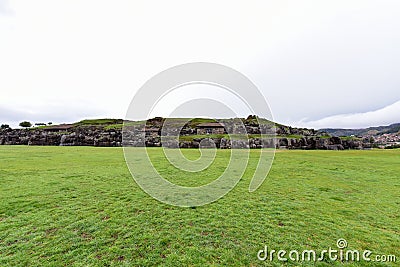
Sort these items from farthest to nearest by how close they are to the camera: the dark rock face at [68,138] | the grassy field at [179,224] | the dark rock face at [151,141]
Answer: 1. the dark rock face at [68,138]
2. the dark rock face at [151,141]
3. the grassy field at [179,224]

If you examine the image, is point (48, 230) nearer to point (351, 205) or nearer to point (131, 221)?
point (131, 221)

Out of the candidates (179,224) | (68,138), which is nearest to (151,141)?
(68,138)

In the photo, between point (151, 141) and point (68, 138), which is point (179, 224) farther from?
point (68, 138)

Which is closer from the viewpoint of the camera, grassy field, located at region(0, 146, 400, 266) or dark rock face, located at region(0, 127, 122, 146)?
grassy field, located at region(0, 146, 400, 266)

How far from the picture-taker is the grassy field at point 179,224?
591 centimetres

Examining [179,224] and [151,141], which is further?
[151,141]

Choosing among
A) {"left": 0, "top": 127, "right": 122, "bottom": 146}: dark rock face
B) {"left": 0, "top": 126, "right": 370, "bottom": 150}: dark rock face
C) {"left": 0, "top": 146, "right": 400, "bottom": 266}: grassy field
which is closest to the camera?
{"left": 0, "top": 146, "right": 400, "bottom": 266}: grassy field

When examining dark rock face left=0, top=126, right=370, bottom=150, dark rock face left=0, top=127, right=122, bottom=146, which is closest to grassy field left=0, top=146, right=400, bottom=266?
dark rock face left=0, top=126, right=370, bottom=150

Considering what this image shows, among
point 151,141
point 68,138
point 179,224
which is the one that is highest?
point 68,138

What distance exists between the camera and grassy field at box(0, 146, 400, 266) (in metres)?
5.91

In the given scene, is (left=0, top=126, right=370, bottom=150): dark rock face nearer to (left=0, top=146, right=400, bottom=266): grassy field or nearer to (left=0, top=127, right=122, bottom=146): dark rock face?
(left=0, top=127, right=122, bottom=146): dark rock face

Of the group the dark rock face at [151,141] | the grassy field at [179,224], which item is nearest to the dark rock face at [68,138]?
the dark rock face at [151,141]

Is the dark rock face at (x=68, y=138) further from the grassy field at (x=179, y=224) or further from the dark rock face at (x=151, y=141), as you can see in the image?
the grassy field at (x=179, y=224)

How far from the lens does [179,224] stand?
786 cm
